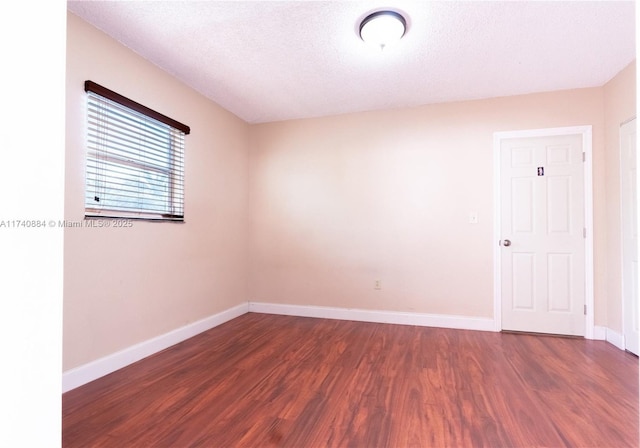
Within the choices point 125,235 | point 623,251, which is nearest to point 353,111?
→ point 125,235

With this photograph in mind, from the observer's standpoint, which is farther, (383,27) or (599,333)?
(599,333)

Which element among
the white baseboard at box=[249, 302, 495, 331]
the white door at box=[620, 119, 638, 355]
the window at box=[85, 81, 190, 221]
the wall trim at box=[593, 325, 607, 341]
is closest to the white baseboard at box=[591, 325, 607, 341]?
the wall trim at box=[593, 325, 607, 341]

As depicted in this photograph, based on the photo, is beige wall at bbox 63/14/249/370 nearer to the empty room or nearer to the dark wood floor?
the empty room

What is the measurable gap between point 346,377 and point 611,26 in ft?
10.7

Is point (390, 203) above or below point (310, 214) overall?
above

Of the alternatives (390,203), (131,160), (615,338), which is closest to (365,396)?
(390,203)

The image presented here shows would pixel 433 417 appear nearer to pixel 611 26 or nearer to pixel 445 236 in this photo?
pixel 445 236

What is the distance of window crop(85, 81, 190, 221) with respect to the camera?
2252 mm

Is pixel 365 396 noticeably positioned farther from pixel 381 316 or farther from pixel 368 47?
pixel 368 47

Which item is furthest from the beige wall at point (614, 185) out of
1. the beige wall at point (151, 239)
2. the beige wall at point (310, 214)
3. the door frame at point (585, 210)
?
the beige wall at point (151, 239)

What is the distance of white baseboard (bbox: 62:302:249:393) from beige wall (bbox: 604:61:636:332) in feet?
13.7

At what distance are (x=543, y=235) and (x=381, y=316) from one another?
2.02 metres

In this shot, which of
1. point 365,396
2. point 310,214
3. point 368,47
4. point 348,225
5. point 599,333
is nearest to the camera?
point 365,396

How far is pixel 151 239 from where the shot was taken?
270 centimetres
